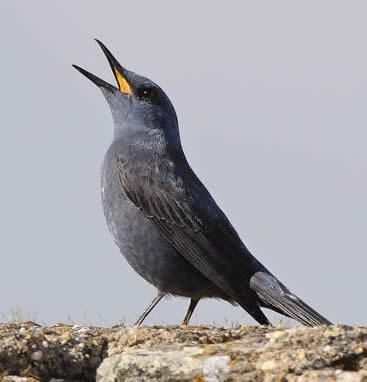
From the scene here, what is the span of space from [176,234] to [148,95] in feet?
5.81

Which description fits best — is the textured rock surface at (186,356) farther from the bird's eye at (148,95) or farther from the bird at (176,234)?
A: the bird's eye at (148,95)

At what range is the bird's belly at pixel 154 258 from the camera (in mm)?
8953

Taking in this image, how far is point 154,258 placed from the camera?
353 inches

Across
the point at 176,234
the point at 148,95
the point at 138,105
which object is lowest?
the point at 176,234

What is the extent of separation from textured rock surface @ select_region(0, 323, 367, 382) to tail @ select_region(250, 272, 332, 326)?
236 cm

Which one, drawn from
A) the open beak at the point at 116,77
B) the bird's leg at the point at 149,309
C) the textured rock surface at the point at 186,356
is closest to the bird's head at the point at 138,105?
the open beak at the point at 116,77

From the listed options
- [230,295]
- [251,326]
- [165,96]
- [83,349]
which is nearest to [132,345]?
[83,349]

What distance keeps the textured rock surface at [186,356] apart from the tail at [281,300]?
2.36 m

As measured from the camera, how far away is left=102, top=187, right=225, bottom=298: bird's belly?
8.95 metres

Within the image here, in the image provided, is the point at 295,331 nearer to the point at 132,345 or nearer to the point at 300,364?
the point at 300,364

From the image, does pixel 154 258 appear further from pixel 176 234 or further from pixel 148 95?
pixel 148 95

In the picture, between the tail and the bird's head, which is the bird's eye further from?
the tail

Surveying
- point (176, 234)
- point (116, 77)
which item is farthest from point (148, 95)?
point (176, 234)

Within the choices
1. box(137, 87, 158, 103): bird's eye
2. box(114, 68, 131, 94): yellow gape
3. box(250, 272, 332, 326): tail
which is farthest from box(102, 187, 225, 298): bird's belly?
box(114, 68, 131, 94): yellow gape
